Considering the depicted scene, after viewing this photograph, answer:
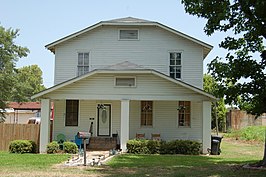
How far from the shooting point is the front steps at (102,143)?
23500mm

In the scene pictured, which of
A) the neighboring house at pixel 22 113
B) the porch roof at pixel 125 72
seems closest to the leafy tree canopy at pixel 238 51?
the porch roof at pixel 125 72

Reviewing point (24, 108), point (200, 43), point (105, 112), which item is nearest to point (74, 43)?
point (105, 112)

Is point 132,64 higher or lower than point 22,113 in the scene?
higher

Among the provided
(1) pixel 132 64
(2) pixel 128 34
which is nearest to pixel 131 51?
(2) pixel 128 34

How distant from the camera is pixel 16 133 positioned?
2280 centimetres

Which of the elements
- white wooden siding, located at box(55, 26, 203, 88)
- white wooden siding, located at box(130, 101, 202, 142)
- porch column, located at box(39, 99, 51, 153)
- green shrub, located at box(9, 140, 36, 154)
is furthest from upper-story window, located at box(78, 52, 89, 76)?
green shrub, located at box(9, 140, 36, 154)

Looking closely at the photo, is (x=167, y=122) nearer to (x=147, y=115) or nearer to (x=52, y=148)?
(x=147, y=115)

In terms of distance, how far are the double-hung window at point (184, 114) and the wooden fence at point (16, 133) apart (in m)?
8.54

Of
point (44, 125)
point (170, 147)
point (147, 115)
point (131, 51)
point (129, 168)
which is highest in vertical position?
point (131, 51)

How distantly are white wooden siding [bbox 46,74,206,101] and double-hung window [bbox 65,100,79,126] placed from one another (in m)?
2.94

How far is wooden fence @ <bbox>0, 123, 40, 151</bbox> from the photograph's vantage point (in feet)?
74.6

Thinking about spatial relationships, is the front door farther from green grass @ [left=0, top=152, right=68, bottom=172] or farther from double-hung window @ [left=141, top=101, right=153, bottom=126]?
green grass @ [left=0, top=152, right=68, bottom=172]

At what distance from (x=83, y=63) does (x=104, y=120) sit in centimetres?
382

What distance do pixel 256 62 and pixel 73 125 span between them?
12.8 m
